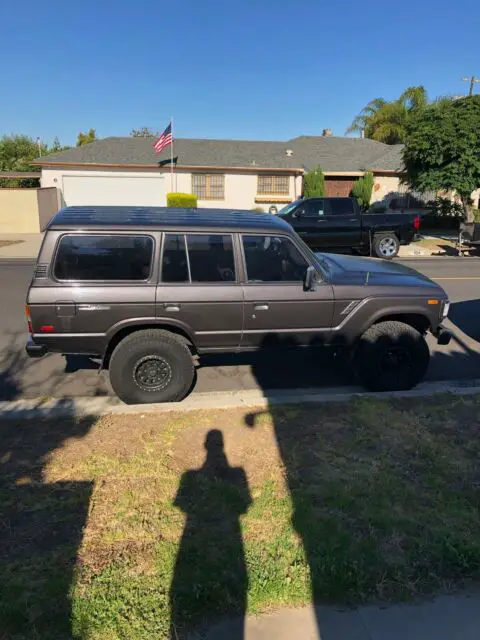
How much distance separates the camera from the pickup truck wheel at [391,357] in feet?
16.5

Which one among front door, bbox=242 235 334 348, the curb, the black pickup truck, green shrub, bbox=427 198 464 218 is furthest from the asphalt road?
green shrub, bbox=427 198 464 218

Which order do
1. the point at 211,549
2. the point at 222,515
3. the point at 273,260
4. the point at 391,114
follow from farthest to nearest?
the point at 391,114 → the point at 273,260 → the point at 222,515 → the point at 211,549

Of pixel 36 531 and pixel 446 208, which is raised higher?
pixel 446 208

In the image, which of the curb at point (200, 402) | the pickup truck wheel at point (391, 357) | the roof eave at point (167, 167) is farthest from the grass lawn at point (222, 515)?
the roof eave at point (167, 167)

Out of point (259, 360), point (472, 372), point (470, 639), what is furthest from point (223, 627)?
point (472, 372)

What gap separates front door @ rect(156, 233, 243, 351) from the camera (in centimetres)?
463

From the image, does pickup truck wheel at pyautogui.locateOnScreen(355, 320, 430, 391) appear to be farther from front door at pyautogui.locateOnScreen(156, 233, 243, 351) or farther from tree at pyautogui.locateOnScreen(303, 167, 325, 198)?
tree at pyautogui.locateOnScreen(303, 167, 325, 198)

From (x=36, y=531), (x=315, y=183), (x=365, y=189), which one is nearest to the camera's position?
(x=36, y=531)

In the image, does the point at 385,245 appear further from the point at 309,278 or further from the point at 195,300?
the point at 195,300

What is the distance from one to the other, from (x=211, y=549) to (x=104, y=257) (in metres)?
2.77

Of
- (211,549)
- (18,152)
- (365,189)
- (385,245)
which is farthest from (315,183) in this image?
(18,152)

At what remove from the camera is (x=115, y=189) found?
25469 millimetres

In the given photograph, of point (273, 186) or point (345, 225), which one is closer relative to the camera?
point (345, 225)

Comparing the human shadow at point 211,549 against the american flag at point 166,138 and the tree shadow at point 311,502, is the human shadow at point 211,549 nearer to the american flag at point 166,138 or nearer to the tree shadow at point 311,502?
the tree shadow at point 311,502
